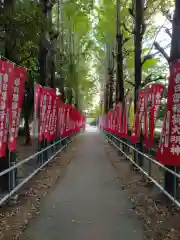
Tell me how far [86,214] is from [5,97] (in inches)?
107

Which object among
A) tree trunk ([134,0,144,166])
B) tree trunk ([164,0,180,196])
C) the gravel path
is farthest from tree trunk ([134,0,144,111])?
tree trunk ([164,0,180,196])

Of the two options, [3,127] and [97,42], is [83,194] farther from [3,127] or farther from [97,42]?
[97,42]

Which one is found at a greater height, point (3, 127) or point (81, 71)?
point (81, 71)

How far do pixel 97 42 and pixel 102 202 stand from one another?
98.3 feet

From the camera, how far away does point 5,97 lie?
6.98 meters

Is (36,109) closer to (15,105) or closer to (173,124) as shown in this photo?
(15,105)

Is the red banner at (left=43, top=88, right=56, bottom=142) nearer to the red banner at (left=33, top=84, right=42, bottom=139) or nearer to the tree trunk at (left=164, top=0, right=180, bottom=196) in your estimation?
the red banner at (left=33, top=84, right=42, bottom=139)

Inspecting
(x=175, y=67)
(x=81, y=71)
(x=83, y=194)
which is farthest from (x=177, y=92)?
(x=81, y=71)

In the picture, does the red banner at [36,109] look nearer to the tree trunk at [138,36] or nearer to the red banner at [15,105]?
the red banner at [15,105]

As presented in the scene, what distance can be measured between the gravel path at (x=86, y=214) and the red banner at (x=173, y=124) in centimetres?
132

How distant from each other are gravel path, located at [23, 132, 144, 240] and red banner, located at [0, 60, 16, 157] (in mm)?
1579

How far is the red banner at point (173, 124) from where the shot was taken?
687 centimetres

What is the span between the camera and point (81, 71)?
41719 millimetres

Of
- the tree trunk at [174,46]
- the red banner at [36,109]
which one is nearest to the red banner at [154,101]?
the tree trunk at [174,46]
